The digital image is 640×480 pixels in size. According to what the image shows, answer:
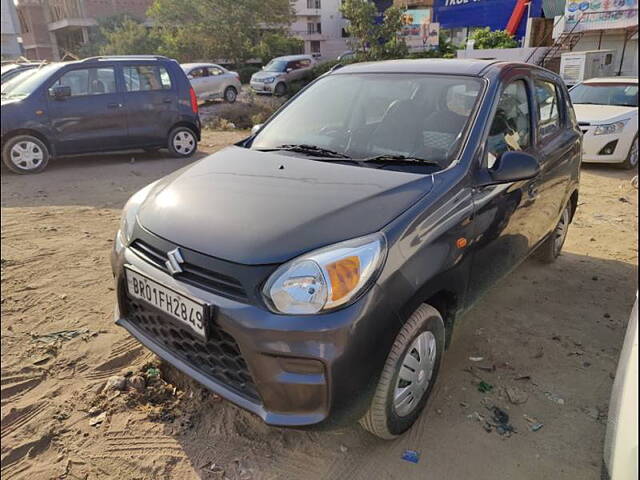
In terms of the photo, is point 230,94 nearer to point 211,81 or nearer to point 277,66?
point 211,81

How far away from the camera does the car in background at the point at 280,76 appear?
2191 cm

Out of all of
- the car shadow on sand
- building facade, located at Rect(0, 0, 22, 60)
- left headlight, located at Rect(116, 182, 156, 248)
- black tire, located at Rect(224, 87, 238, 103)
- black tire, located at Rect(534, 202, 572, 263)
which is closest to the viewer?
the car shadow on sand

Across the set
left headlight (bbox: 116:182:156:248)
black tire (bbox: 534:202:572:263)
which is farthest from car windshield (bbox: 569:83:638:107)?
left headlight (bbox: 116:182:156:248)

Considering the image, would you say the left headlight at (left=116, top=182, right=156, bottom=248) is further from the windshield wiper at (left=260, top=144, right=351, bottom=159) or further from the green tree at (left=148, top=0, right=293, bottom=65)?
the green tree at (left=148, top=0, right=293, bottom=65)

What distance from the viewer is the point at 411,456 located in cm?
230

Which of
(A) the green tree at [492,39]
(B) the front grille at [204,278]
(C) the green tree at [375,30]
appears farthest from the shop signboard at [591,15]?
(C) the green tree at [375,30]

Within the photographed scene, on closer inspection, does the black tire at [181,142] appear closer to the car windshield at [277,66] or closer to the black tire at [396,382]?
the black tire at [396,382]

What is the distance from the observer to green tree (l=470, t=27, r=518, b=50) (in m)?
12.5

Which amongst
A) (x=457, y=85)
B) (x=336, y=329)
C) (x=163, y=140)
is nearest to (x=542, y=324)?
(x=457, y=85)

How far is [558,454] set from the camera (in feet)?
7.61

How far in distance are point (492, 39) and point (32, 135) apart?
13.0 metres

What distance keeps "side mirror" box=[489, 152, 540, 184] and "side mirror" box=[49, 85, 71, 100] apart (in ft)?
24.4

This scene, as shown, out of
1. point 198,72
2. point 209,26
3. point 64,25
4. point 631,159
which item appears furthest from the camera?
point 64,25

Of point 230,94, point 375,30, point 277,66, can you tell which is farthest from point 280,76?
point 375,30
